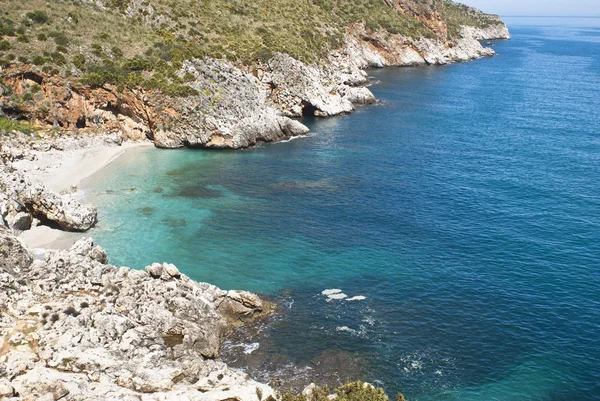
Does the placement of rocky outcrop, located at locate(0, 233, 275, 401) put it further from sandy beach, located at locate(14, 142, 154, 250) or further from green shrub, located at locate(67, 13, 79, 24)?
green shrub, located at locate(67, 13, 79, 24)

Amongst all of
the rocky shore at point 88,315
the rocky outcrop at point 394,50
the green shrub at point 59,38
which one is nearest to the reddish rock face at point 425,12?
the rocky outcrop at point 394,50

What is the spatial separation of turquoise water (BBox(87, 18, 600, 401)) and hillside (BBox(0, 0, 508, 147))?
22.5 ft

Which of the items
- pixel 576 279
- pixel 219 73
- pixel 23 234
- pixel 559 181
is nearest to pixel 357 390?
pixel 576 279

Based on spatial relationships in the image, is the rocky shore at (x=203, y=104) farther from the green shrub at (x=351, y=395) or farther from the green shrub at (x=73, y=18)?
the green shrub at (x=351, y=395)

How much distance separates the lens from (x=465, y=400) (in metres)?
30.0

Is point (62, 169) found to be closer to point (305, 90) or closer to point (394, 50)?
point (305, 90)

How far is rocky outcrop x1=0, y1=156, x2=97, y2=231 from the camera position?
4703 cm

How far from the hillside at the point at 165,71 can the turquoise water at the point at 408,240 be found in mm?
6846

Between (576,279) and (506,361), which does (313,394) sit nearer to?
(506,361)

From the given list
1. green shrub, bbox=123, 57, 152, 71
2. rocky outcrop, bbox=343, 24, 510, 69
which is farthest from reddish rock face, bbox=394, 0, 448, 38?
green shrub, bbox=123, 57, 152, 71

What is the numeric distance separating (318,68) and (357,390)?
286ft

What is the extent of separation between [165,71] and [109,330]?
191ft

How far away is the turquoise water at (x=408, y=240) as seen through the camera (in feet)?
111

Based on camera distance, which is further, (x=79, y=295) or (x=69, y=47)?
(x=69, y=47)
